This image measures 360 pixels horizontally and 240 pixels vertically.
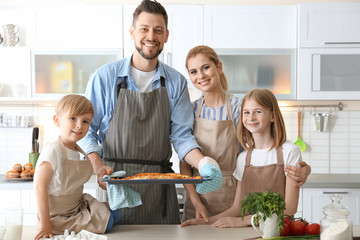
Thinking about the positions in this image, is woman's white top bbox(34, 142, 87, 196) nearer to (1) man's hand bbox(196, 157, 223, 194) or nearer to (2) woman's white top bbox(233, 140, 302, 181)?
(1) man's hand bbox(196, 157, 223, 194)

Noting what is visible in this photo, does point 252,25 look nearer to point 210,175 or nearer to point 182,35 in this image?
point 182,35

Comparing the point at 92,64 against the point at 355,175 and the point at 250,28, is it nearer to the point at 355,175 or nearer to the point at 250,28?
the point at 250,28

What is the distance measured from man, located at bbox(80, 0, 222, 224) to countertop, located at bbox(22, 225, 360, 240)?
267 millimetres

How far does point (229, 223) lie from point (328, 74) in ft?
7.11

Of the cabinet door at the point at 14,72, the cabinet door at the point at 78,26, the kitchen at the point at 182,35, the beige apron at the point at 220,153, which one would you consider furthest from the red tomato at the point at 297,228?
the cabinet door at the point at 14,72

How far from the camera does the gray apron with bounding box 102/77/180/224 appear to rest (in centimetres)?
204

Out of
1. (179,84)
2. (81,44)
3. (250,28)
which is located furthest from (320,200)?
(81,44)

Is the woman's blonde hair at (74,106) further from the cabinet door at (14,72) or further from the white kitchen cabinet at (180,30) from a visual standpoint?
the cabinet door at (14,72)

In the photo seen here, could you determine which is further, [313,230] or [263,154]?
[263,154]

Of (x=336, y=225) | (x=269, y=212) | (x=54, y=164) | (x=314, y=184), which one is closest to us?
(x=336, y=225)

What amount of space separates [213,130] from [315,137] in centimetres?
209

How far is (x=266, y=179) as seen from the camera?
204 centimetres

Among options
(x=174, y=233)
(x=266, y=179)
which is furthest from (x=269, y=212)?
(x=266, y=179)

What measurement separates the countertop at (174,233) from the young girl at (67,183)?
9 centimetres
